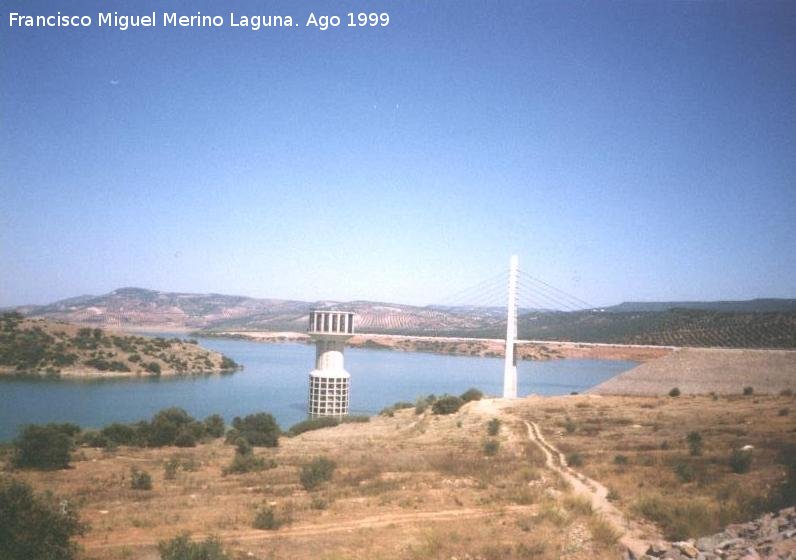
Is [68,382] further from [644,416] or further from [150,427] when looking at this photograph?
[644,416]

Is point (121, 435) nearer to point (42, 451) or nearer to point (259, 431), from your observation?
point (259, 431)

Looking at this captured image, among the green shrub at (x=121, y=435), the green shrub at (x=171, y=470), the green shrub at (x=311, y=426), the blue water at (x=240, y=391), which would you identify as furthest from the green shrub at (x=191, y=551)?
the blue water at (x=240, y=391)

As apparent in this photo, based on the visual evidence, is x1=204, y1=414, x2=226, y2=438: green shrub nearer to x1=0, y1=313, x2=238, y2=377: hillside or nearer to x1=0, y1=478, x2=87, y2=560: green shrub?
x1=0, y1=478, x2=87, y2=560: green shrub

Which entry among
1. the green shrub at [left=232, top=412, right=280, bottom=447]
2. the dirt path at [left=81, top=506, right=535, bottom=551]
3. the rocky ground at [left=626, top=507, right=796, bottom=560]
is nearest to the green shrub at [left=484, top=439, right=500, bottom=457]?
the dirt path at [left=81, top=506, right=535, bottom=551]

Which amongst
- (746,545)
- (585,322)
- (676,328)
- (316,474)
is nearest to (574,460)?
(316,474)

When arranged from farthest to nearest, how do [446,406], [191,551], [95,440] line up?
[446,406], [95,440], [191,551]

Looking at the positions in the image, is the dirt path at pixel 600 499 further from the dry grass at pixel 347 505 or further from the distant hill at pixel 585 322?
the distant hill at pixel 585 322

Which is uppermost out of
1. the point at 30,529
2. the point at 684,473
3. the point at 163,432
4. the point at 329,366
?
the point at 30,529
